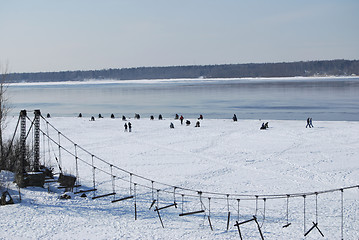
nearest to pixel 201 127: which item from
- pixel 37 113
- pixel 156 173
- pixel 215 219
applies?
pixel 156 173

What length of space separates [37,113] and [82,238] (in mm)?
9688

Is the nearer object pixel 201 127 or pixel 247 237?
pixel 247 237

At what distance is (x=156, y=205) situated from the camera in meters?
17.7

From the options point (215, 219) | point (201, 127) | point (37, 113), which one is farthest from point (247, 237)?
point (201, 127)

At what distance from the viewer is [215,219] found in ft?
52.7

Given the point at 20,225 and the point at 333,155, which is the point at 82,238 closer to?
the point at 20,225

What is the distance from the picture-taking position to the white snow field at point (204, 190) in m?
15.2

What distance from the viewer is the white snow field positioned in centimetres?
1517

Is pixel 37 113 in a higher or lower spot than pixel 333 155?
higher

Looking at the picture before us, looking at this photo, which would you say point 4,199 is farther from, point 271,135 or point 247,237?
point 271,135

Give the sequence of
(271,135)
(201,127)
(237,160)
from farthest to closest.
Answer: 1. (201,127)
2. (271,135)
3. (237,160)

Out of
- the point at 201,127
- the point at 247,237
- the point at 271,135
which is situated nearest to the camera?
the point at 247,237

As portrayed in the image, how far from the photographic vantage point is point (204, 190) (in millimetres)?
19500

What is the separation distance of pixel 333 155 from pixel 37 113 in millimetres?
18048
